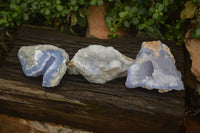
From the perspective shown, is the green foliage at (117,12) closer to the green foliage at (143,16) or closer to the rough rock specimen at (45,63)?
the green foliage at (143,16)

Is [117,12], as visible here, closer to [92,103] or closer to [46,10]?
[46,10]

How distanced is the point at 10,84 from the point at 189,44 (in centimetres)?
162

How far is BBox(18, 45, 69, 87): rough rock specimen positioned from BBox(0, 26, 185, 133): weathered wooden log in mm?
83

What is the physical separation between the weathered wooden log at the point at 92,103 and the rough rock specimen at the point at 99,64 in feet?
0.23

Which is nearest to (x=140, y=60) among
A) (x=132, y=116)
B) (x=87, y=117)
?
(x=132, y=116)

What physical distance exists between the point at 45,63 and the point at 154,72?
85 cm

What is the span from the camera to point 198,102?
2549 mm

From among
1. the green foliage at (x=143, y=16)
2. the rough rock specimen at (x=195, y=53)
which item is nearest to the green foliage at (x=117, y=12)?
the green foliage at (x=143, y=16)

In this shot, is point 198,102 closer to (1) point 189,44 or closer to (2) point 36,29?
(1) point 189,44

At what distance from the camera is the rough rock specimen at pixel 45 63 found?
1879 mm

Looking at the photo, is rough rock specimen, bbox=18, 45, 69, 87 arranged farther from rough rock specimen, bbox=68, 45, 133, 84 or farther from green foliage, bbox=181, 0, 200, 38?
green foliage, bbox=181, 0, 200, 38

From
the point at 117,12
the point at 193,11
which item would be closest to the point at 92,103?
the point at 117,12

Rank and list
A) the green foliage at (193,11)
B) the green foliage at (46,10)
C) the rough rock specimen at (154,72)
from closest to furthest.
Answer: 1. the rough rock specimen at (154,72)
2. the green foliage at (193,11)
3. the green foliage at (46,10)

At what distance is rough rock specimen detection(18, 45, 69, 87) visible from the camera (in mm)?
1879
